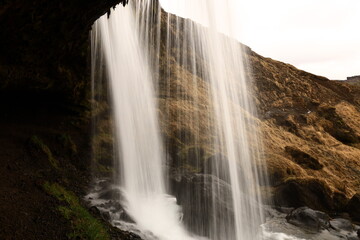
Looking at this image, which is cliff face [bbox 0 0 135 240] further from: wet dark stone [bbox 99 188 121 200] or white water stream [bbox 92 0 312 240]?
white water stream [bbox 92 0 312 240]

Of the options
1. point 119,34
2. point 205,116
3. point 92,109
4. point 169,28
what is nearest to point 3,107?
point 92,109

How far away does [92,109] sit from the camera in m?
16.7

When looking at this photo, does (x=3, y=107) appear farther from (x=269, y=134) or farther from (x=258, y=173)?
(x=269, y=134)

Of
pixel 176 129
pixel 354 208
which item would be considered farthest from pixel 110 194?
pixel 354 208

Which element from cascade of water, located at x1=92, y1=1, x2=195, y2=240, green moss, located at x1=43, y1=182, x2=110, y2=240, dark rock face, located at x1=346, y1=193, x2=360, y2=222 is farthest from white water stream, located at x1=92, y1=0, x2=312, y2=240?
dark rock face, located at x1=346, y1=193, x2=360, y2=222

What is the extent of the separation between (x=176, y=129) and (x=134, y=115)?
2.97 metres

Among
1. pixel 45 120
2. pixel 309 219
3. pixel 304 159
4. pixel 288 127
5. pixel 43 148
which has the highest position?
pixel 288 127

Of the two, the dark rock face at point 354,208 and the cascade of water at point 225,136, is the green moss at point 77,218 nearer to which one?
the cascade of water at point 225,136

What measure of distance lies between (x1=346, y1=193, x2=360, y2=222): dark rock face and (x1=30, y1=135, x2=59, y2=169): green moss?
15835 millimetres

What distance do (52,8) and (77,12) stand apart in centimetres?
89

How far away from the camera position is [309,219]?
1462cm

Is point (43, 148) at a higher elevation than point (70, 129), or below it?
below

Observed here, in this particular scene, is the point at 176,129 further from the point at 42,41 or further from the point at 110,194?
the point at 42,41

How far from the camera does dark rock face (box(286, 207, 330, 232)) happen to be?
1434cm
